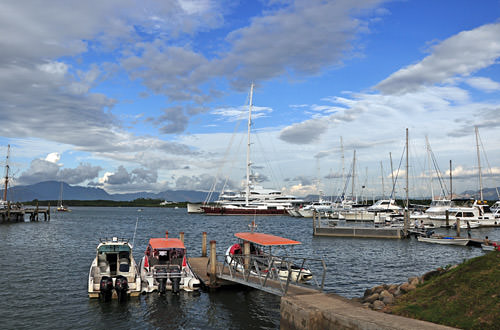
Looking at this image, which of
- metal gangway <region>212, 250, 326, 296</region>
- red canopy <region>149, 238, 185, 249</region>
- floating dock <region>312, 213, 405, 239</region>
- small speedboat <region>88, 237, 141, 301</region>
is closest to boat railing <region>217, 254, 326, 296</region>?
metal gangway <region>212, 250, 326, 296</region>

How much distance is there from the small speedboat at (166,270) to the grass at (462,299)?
12837 mm

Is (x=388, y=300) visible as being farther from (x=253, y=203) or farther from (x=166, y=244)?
(x=253, y=203)

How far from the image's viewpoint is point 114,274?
23938 millimetres

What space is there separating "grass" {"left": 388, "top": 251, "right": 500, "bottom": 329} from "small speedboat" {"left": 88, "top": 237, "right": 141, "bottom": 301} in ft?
46.2

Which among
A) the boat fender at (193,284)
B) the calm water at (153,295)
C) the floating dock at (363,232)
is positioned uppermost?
the floating dock at (363,232)

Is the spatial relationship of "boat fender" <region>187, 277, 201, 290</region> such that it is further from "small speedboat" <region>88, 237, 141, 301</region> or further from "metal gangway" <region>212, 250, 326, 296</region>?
"small speedboat" <region>88, 237, 141, 301</region>

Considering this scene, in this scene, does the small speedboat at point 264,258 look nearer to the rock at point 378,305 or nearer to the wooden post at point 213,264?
the wooden post at point 213,264

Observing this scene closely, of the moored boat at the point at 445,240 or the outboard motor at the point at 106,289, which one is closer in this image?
the outboard motor at the point at 106,289

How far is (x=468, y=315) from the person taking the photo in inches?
466

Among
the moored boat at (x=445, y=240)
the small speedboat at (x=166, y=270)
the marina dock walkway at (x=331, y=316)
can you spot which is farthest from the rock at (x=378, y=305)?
the moored boat at (x=445, y=240)

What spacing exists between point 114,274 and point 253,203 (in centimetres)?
11716

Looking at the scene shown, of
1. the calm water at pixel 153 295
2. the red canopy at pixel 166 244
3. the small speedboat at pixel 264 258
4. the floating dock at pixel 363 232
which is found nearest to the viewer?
the calm water at pixel 153 295

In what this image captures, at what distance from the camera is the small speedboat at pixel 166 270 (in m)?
22.9

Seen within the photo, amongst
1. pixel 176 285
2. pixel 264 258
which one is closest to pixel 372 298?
pixel 264 258
